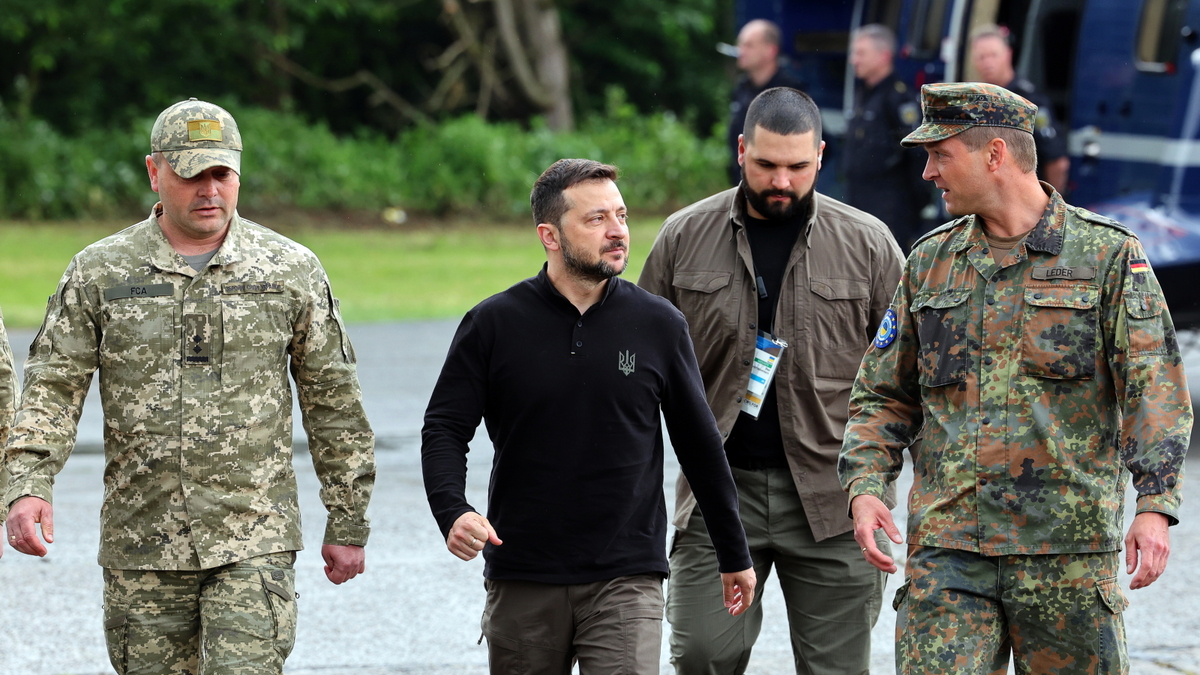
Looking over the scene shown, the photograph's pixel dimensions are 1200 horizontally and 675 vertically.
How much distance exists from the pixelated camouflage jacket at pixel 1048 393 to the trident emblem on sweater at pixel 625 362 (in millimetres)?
657

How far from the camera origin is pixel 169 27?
1281 inches

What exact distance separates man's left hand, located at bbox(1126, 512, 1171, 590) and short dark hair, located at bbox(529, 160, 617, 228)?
5.02ft

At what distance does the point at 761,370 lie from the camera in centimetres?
464

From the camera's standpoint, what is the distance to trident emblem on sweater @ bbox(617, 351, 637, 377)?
4016 millimetres

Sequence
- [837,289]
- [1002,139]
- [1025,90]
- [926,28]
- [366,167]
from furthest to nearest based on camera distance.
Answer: [366,167]
[926,28]
[1025,90]
[837,289]
[1002,139]

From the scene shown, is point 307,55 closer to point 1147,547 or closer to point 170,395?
point 170,395

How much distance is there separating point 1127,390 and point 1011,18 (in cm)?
863

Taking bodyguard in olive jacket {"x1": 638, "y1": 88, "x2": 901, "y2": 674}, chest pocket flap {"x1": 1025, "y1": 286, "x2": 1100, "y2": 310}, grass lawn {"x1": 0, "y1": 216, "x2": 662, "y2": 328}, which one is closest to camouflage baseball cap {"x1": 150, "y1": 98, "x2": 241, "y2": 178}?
bodyguard in olive jacket {"x1": 638, "y1": 88, "x2": 901, "y2": 674}

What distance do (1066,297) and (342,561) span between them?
6.46 feet

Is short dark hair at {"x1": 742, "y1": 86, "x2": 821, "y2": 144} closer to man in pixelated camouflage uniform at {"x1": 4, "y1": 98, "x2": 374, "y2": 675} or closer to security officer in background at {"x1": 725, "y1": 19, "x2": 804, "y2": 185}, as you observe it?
man in pixelated camouflage uniform at {"x1": 4, "y1": 98, "x2": 374, "y2": 675}

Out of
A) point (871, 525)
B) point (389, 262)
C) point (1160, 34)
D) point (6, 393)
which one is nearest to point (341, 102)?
point (389, 262)

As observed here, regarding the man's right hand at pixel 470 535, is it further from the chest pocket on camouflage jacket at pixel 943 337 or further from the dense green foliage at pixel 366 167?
the dense green foliage at pixel 366 167

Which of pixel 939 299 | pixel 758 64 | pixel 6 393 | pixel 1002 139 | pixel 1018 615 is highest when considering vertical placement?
pixel 758 64

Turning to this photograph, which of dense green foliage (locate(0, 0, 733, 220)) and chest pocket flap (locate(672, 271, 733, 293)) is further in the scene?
dense green foliage (locate(0, 0, 733, 220))
